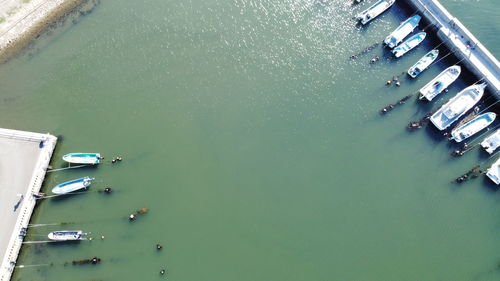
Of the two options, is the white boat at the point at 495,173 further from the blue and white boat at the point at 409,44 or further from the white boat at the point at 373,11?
the white boat at the point at 373,11

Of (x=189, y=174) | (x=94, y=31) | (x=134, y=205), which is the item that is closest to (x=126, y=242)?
(x=134, y=205)

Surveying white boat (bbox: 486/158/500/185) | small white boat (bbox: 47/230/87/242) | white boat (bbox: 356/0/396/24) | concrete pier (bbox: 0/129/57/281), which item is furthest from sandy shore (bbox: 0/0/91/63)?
white boat (bbox: 486/158/500/185)

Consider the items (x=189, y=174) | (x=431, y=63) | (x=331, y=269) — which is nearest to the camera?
(x=331, y=269)

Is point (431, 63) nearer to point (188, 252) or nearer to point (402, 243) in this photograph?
point (402, 243)

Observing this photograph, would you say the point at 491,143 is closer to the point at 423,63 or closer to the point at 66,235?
the point at 423,63

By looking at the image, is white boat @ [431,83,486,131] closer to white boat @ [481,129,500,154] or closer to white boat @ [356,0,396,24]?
white boat @ [481,129,500,154]

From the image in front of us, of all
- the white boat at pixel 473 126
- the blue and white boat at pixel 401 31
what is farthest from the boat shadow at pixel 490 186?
the blue and white boat at pixel 401 31
